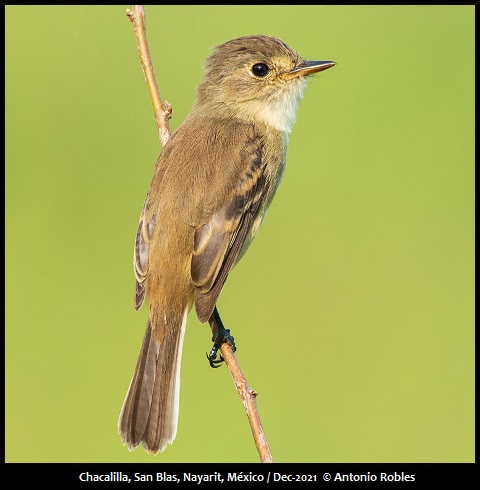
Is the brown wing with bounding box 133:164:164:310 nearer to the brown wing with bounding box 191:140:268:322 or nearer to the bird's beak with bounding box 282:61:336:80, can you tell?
the brown wing with bounding box 191:140:268:322

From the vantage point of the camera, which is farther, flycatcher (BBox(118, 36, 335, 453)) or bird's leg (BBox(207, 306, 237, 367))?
bird's leg (BBox(207, 306, 237, 367))

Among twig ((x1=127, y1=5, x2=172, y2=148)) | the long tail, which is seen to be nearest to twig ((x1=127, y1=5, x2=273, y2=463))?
twig ((x1=127, y1=5, x2=172, y2=148))

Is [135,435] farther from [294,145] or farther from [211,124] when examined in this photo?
[294,145]

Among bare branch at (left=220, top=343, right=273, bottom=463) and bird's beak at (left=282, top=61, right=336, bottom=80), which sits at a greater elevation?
bird's beak at (left=282, top=61, right=336, bottom=80)

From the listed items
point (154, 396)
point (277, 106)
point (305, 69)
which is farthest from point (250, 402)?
point (305, 69)

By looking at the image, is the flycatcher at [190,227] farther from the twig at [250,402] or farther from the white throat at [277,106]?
the twig at [250,402]

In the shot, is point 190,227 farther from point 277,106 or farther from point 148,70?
point 277,106

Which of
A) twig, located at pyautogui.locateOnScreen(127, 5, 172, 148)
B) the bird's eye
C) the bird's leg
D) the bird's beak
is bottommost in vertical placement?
the bird's leg

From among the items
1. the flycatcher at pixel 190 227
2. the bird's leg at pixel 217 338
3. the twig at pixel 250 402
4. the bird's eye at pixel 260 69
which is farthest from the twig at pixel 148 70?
the twig at pixel 250 402
